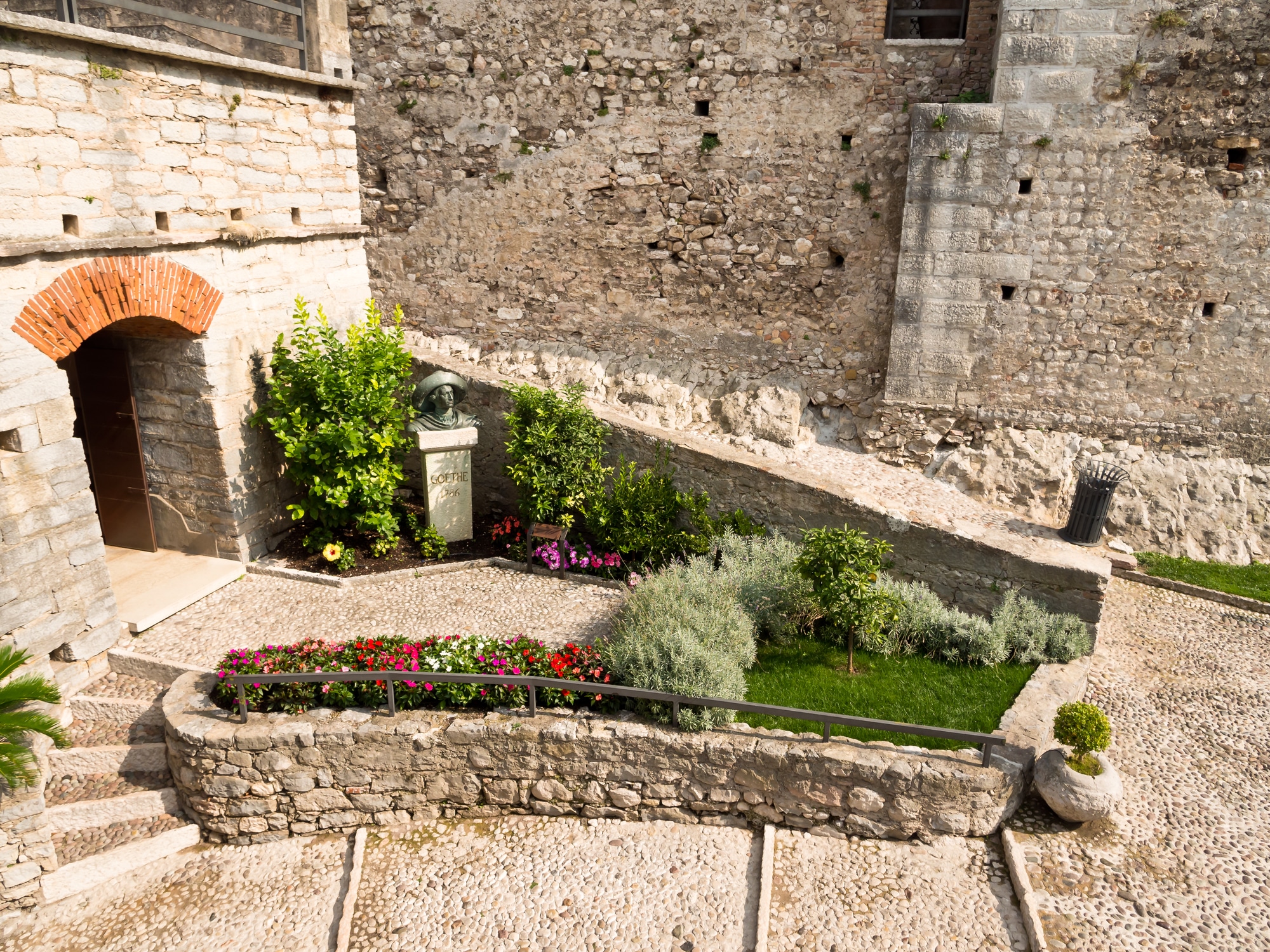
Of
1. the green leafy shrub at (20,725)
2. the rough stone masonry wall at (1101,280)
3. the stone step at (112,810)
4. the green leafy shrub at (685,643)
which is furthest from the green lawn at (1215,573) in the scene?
the green leafy shrub at (20,725)

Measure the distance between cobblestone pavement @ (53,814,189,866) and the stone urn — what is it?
5835 millimetres

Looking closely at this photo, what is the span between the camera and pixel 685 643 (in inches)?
246

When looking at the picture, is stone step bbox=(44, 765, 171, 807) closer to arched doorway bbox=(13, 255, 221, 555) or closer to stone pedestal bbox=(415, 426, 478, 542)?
arched doorway bbox=(13, 255, 221, 555)

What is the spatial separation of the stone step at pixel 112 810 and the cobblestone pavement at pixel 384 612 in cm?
103

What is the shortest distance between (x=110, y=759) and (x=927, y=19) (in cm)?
1063

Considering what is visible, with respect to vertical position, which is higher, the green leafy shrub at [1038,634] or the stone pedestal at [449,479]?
the stone pedestal at [449,479]

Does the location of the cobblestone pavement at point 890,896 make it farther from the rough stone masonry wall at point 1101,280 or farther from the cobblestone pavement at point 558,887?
the rough stone masonry wall at point 1101,280

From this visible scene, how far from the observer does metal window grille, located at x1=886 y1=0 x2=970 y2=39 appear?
9375 millimetres

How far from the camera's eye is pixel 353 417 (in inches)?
313

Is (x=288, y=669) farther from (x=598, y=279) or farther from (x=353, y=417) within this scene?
(x=598, y=279)

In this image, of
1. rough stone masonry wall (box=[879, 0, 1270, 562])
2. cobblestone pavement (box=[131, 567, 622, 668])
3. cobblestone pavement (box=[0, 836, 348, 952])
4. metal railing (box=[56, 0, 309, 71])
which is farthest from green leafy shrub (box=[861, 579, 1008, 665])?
metal railing (box=[56, 0, 309, 71])

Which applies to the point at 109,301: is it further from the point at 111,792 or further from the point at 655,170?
the point at 655,170

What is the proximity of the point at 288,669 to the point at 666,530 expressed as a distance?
371 centimetres

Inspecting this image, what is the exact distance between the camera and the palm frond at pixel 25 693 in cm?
514
